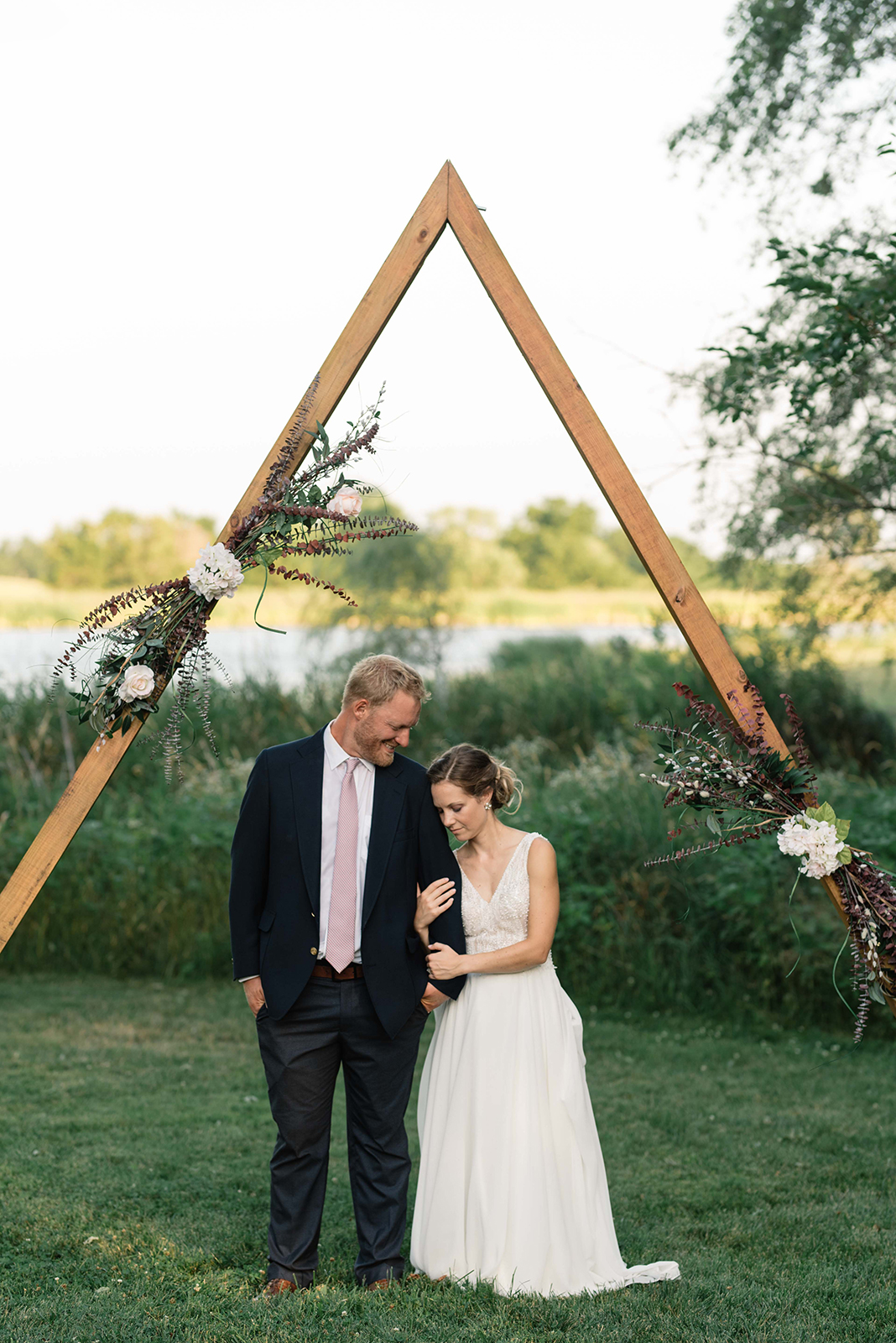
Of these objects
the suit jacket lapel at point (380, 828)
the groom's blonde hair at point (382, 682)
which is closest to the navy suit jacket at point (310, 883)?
the suit jacket lapel at point (380, 828)

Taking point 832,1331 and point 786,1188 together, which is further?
point 786,1188

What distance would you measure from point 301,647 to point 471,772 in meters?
11.8

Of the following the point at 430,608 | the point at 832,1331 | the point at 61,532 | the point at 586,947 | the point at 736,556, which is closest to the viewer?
the point at 832,1331

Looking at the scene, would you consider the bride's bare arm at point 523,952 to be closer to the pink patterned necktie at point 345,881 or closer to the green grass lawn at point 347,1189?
the pink patterned necktie at point 345,881

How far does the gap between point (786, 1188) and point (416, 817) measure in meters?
2.46

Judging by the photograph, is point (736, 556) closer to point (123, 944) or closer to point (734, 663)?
point (123, 944)

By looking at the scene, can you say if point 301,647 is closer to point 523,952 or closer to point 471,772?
point 471,772

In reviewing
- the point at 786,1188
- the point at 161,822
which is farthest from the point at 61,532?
the point at 786,1188

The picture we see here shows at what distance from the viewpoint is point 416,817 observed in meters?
3.78

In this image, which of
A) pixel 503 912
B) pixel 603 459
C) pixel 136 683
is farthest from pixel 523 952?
pixel 603 459

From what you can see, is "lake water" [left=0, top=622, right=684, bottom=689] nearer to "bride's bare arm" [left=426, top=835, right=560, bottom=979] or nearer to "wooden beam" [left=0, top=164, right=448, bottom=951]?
"wooden beam" [left=0, top=164, right=448, bottom=951]

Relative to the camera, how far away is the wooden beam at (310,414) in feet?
12.3

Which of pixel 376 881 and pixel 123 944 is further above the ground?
pixel 123 944

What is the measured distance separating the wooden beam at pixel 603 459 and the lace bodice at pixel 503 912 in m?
0.80
